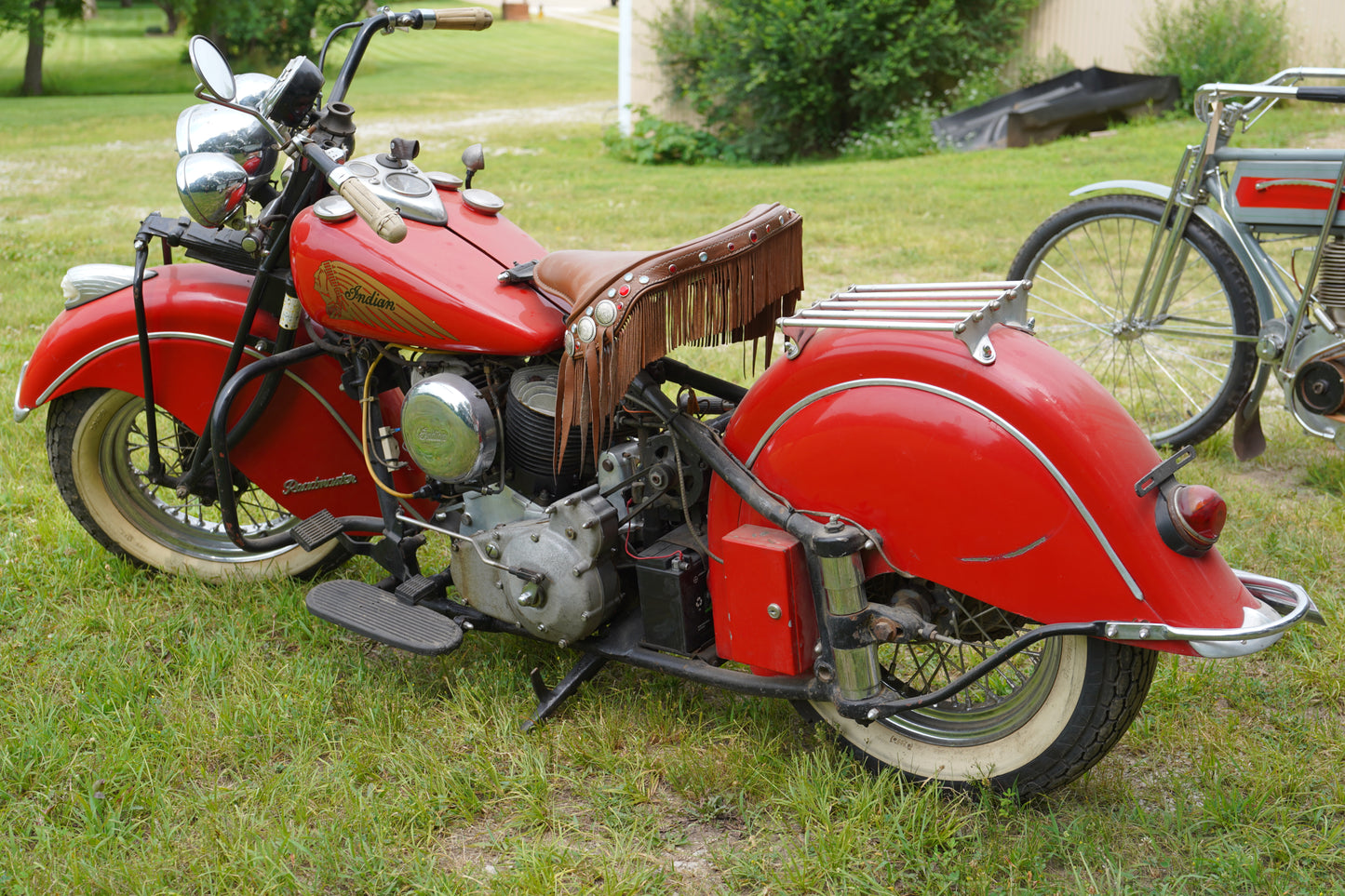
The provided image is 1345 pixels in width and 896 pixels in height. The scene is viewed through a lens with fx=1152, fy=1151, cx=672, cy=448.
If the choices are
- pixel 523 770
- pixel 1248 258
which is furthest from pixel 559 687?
pixel 1248 258

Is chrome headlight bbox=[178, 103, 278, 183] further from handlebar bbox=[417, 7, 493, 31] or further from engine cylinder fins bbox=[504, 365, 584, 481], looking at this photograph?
engine cylinder fins bbox=[504, 365, 584, 481]

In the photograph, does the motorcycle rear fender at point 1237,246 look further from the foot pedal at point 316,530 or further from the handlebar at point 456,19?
the foot pedal at point 316,530

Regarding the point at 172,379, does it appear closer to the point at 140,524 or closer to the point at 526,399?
the point at 140,524

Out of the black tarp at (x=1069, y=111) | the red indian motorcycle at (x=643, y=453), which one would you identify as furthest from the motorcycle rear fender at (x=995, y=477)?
the black tarp at (x=1069, y=111)

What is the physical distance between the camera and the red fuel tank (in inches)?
101

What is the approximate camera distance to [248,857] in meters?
2.31

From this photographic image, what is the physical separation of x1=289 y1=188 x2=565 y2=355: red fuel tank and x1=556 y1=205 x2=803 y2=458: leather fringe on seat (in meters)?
0.24

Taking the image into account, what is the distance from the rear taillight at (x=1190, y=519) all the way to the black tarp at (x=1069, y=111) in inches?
447

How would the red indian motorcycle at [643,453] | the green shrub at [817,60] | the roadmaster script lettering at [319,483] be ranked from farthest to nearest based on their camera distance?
1. the green shrub at [817,60]
2. the roadmaster script lettering at [319,483]
3. the red indian motorcycle at [643,453]

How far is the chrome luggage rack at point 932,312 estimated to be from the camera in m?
2.15

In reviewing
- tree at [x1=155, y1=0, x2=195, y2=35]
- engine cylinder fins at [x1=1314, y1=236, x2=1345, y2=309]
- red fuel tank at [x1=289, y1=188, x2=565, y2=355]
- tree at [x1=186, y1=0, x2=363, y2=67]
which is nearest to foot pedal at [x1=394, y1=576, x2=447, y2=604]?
red fuel tank at [x1=289, y1=188, x2=565, y2=355]

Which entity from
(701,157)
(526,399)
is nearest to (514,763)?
(526,399)

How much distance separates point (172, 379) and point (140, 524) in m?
0.57

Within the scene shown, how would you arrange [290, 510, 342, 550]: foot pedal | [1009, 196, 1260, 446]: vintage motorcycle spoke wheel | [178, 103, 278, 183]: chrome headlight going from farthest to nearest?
[1009, 196, 1260, 446]: vintage motorcycle spoke wheel → [290, 510, 342, 550]: foot pedal → [178, 103, 278, 183]: chrome headlight
